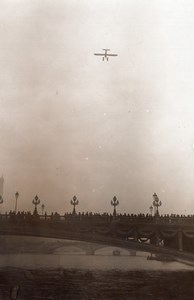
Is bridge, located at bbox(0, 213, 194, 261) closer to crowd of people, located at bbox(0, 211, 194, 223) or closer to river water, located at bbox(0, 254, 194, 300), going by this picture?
crowd of people, located at bbox(0, 211, 194, 223)

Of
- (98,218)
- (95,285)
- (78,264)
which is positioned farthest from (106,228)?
(78,264)

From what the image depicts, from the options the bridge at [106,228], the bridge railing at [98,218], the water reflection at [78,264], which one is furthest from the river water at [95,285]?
the bridge railing at [98,218]

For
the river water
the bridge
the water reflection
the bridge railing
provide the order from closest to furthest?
1. the river water
2. the bridge
3. the bridge railing
4. the water reflection

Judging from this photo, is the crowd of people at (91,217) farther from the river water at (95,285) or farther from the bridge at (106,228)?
the river water at (95,285)

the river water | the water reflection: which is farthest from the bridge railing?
the water reflection

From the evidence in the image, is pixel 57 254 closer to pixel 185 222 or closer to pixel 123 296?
pixel 185 222

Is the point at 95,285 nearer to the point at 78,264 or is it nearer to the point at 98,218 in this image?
the point at 98,218

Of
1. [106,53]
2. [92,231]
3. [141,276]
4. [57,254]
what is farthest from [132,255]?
[106,53]

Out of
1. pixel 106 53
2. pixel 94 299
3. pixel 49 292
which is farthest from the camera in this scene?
pixel 49 292
